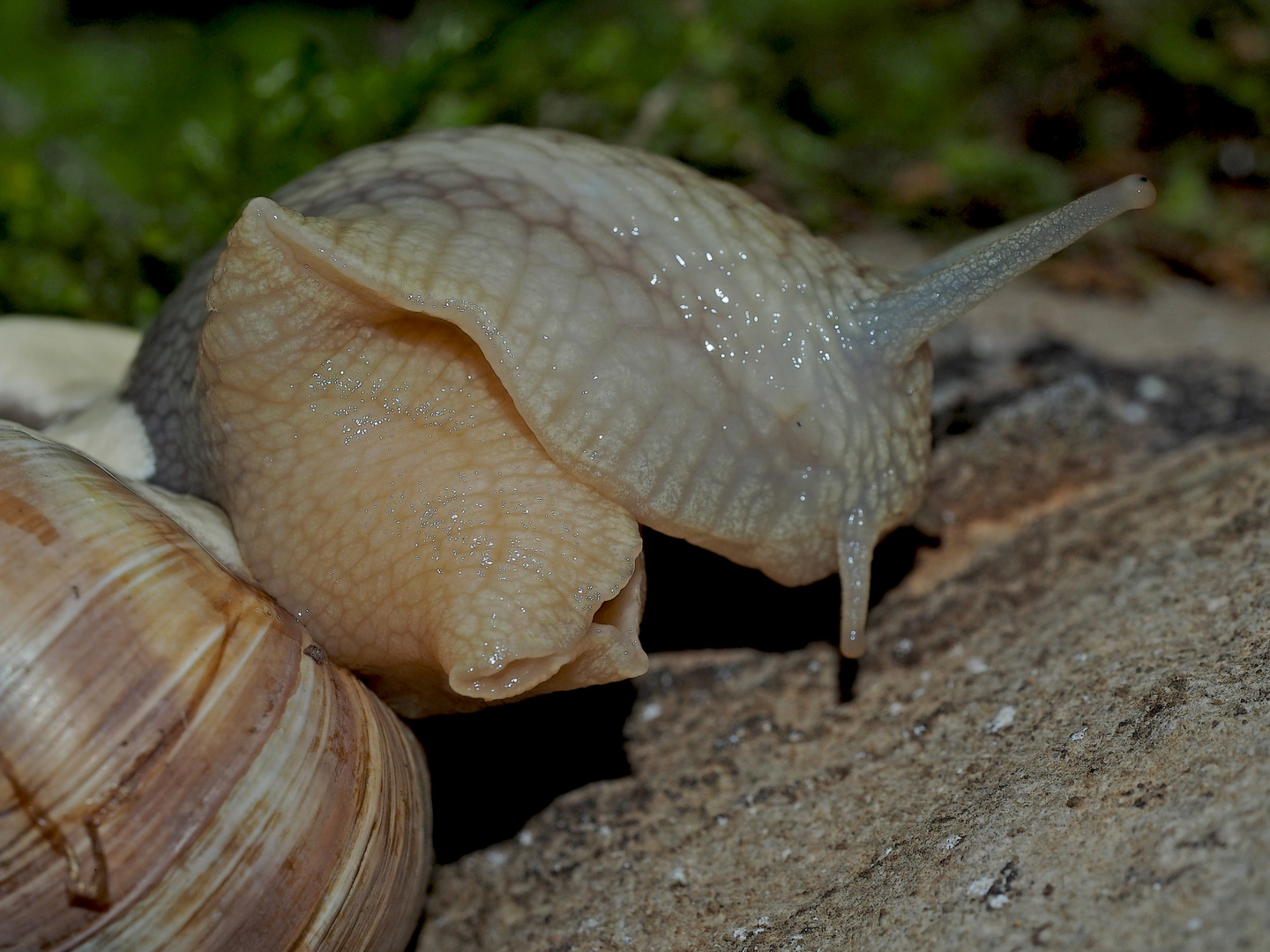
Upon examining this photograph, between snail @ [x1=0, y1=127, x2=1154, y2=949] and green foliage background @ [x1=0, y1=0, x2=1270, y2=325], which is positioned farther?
green foliage background @ [x1=0, y1=0, x2=1270, y2=325]

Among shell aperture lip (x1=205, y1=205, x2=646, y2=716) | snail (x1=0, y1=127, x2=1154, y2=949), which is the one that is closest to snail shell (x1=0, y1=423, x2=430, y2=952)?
snail (x1=0, y1=127, x2=1154, y2=949)

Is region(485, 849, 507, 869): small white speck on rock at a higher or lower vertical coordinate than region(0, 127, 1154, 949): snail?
lower

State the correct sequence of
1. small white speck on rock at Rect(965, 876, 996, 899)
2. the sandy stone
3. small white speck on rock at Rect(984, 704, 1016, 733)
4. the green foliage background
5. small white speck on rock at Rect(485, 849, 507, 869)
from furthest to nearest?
the green foliage background < small white speck on rock at Rect(485, 849, 507, 869) < small white speck on rock at Rect(984, 704, 1016, 733) < small white speck on rock at Rect(965, 876, 996, 899) < the sandy stone

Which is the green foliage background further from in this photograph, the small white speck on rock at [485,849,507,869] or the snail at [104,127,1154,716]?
the small white speck on rock at [485,849,507,869]

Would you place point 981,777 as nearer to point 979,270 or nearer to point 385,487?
point 979,270

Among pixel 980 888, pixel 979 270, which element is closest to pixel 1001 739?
pixel 980 888

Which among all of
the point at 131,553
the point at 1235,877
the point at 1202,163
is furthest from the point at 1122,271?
the point at 131,553

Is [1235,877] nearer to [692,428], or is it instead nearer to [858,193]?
[692,428]
